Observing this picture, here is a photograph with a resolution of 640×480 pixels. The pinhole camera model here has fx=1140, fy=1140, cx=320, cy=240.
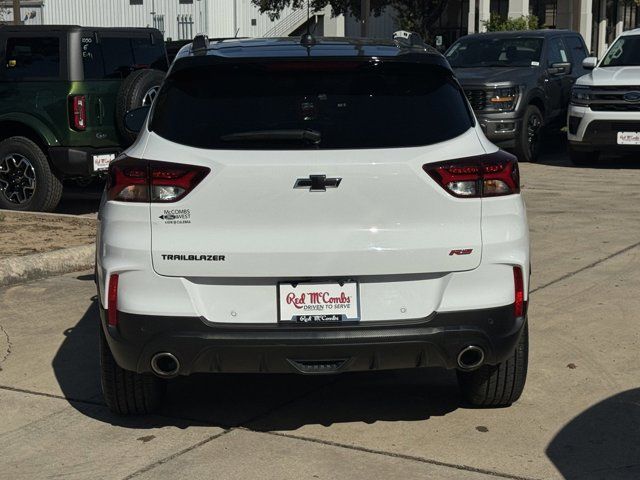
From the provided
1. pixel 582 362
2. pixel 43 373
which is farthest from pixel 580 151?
pixel 43 373

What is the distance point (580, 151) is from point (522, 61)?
182 centimetres

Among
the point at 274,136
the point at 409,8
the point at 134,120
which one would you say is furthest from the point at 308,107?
the point at 409,8

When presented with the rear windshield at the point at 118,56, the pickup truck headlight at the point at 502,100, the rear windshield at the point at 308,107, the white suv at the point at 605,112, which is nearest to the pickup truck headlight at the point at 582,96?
the white suv at the point at 605,112

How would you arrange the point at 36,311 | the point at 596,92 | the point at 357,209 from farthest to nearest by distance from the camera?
1. the point at 596,92
2. the point at 36,311
3. the point at 357,209

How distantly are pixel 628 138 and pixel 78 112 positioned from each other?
24.3 ft

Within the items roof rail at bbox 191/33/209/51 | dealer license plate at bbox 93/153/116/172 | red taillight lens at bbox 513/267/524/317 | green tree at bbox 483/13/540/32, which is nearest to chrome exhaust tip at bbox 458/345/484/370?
red taillight lens at bbox 513/267/524/317

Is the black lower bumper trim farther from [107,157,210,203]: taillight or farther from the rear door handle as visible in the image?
[107,157,210,203]: taillight

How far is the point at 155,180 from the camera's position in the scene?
14.7 feet

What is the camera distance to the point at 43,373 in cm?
590

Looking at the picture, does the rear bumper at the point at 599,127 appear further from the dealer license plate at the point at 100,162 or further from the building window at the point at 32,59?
the building window at the point at 32,59

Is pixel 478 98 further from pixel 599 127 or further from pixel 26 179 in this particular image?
pixel 26 179

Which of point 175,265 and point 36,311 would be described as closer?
point 175,265

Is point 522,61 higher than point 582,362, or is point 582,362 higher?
point 522,61

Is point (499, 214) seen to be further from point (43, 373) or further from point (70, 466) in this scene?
point (43, 373)
